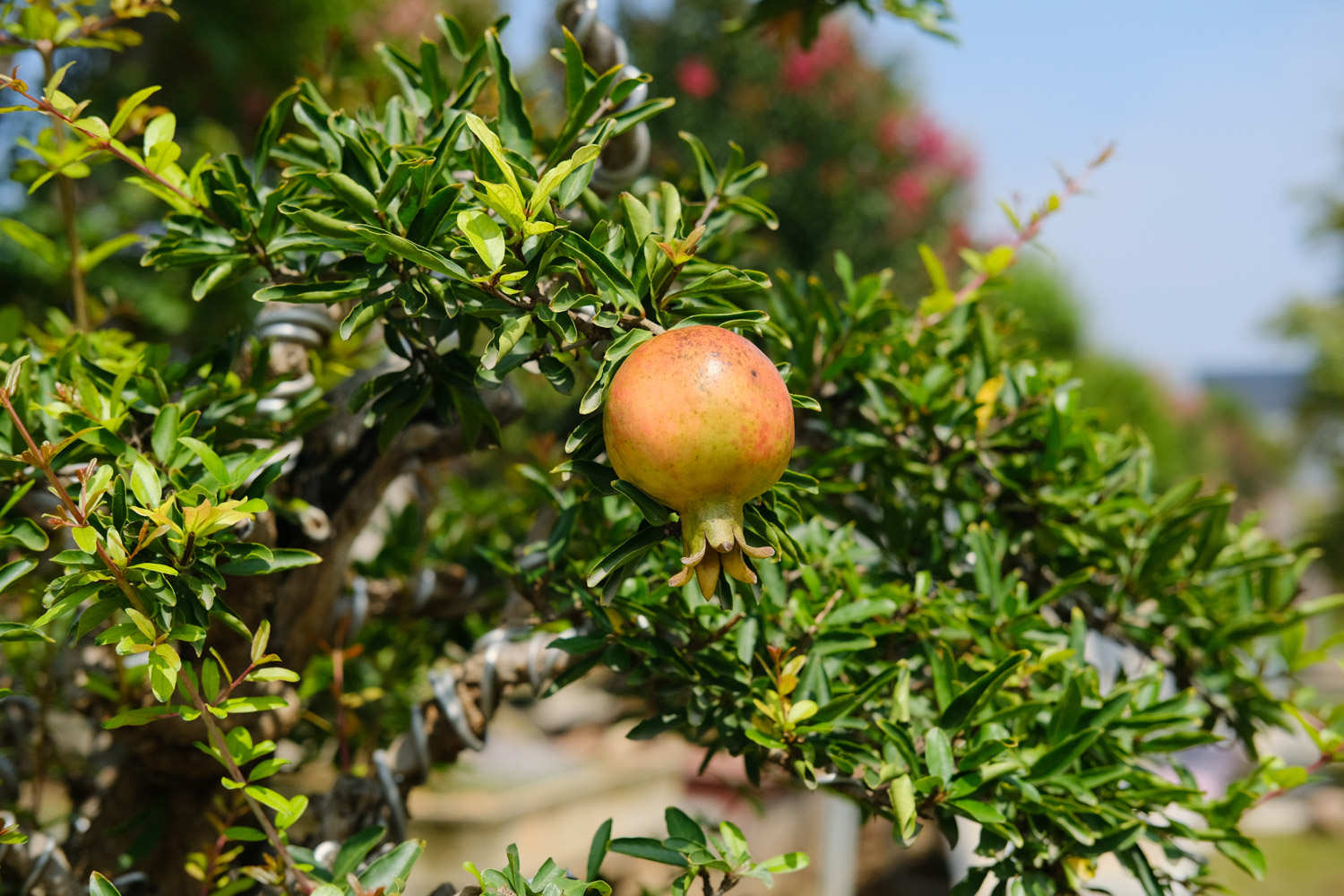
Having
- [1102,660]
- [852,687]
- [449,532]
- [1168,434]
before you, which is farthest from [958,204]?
[852,687]

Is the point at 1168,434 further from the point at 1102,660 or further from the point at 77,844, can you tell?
the point at 77,844

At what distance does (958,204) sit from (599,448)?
22.6ft

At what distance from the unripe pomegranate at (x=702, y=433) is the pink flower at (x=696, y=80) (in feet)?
20.0

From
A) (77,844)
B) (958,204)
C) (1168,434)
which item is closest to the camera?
(77,844)

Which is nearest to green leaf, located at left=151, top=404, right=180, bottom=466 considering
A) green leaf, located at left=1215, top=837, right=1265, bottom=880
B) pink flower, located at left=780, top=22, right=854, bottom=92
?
green leaf, located at left=1215, top=837, right=1265, bottom=880

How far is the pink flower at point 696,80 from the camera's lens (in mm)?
6355

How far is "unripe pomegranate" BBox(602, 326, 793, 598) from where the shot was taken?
649 mm

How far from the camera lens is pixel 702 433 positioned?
65cm

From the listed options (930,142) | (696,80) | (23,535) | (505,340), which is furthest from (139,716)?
(930,142)

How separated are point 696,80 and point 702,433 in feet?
20.4

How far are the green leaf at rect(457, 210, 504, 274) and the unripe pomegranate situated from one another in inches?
5.0

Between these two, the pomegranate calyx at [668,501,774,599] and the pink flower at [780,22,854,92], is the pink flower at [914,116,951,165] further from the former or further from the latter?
the pomegranate calyx at [668,501,774,599]

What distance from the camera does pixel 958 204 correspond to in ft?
23.1

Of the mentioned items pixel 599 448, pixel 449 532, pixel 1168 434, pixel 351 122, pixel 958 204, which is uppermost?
pixel 958 204
